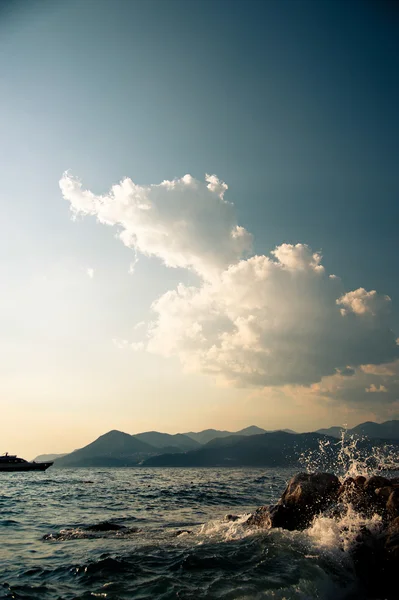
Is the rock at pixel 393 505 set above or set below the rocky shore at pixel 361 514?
above

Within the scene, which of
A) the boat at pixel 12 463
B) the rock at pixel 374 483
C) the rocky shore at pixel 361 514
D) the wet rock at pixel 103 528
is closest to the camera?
the rocky shore at pixel 361 514

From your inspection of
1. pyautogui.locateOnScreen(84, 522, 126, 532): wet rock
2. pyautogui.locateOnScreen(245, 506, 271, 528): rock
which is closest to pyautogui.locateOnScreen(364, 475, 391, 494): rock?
pyautogui.locateOnScreen(245, 506, 271, 528): rock

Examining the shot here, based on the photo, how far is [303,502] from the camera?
18203 mm

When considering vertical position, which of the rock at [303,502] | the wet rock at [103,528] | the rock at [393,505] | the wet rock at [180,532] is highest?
the rock at [393,505]

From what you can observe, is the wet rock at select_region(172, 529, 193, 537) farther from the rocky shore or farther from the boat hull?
the boat hull

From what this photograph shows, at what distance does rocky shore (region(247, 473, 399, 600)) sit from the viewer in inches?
473

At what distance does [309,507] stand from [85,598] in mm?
12779

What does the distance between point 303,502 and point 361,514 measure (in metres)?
3.37

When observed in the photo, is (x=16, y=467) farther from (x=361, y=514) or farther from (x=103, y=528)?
(x=361, y=514)

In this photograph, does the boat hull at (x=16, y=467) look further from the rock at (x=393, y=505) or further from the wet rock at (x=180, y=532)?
the rock at (x=393, y=505)

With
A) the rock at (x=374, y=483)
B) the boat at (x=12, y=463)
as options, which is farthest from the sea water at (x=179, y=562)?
the boat at (x=12, y=463)

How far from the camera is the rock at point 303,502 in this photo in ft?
58.7

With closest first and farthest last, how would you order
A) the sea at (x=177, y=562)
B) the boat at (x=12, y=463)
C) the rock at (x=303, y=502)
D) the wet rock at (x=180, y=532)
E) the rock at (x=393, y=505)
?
the sea at (x=177, y=562) → the rock at (x=393, y=505) → the rock at (x=303, y=502) → the wet rock at (x=180, y=532) → the boat at (x=12, y=463)

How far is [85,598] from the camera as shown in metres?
10.5
